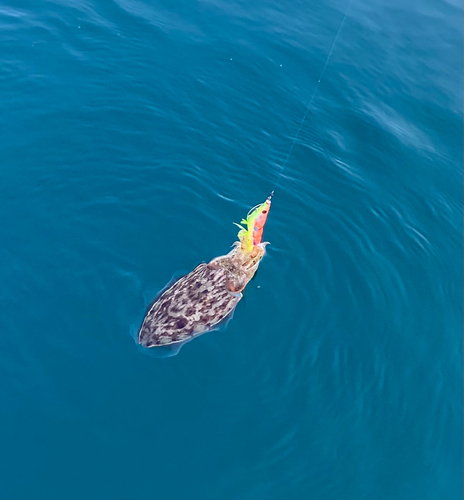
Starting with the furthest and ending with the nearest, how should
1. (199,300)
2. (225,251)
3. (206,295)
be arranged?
(225,251)
(206,295)
(199,300)

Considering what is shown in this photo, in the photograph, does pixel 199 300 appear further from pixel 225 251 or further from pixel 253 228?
pixel 253 228

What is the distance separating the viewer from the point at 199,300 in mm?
15734

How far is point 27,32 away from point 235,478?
22.0 meters

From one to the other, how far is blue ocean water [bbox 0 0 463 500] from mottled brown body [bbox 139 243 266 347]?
0.44m

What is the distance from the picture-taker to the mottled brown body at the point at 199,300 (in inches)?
591

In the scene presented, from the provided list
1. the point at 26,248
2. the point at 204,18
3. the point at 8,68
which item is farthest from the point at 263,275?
the point at 204,18

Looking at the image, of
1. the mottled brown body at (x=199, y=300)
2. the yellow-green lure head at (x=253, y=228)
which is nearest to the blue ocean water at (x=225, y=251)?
the mottled brown body at (x=199, y=300)

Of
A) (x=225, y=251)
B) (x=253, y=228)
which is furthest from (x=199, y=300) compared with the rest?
(x=253, y=228)

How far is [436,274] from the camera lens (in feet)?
60.2

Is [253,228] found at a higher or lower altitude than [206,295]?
higher

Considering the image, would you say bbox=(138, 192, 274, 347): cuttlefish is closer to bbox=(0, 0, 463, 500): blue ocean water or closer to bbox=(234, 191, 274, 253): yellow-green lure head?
bbox=(234, 191, 274, 253): yellow-green lure head

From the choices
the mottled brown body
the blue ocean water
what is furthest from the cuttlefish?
the blue ocean water

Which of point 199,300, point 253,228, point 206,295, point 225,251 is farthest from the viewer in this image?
point 225,251

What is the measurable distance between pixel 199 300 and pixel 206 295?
0.30 m
